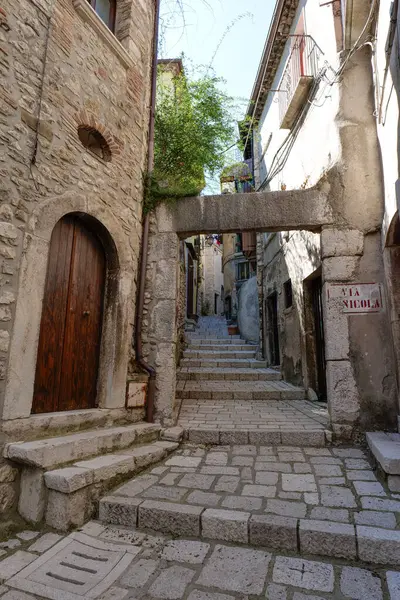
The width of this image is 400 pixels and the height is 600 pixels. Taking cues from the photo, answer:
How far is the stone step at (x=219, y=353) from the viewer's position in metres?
8.59

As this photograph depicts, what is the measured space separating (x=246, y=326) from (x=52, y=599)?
10.1 m

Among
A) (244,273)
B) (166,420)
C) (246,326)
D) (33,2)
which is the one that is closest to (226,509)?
(166,420)

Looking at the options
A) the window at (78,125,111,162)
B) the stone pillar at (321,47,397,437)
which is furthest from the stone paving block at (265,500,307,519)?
the window at (78,125,111,162)

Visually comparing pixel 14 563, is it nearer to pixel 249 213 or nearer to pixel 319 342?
pixel 249 213

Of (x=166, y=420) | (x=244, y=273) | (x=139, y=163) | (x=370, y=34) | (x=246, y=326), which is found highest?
(x=244, y=273)

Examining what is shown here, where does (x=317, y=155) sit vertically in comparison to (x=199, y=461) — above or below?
above

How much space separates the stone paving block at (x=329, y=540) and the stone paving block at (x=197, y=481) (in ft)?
2.98

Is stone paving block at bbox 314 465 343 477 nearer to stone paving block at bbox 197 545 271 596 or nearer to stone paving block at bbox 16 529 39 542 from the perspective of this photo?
stone paving block at bbox 197 545 271 596

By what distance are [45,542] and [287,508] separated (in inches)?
67.1

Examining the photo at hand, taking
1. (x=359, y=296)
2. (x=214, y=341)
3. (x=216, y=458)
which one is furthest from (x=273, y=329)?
(x=216, y=458)

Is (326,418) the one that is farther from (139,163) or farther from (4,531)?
(139,163)

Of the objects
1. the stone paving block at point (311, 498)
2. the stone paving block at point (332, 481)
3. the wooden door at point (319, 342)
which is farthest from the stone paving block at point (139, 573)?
the wooden door at point (319, 342)

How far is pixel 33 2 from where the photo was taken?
3.20 meters

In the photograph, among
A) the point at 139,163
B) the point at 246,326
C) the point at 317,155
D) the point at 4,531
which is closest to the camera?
the point at 4,531
